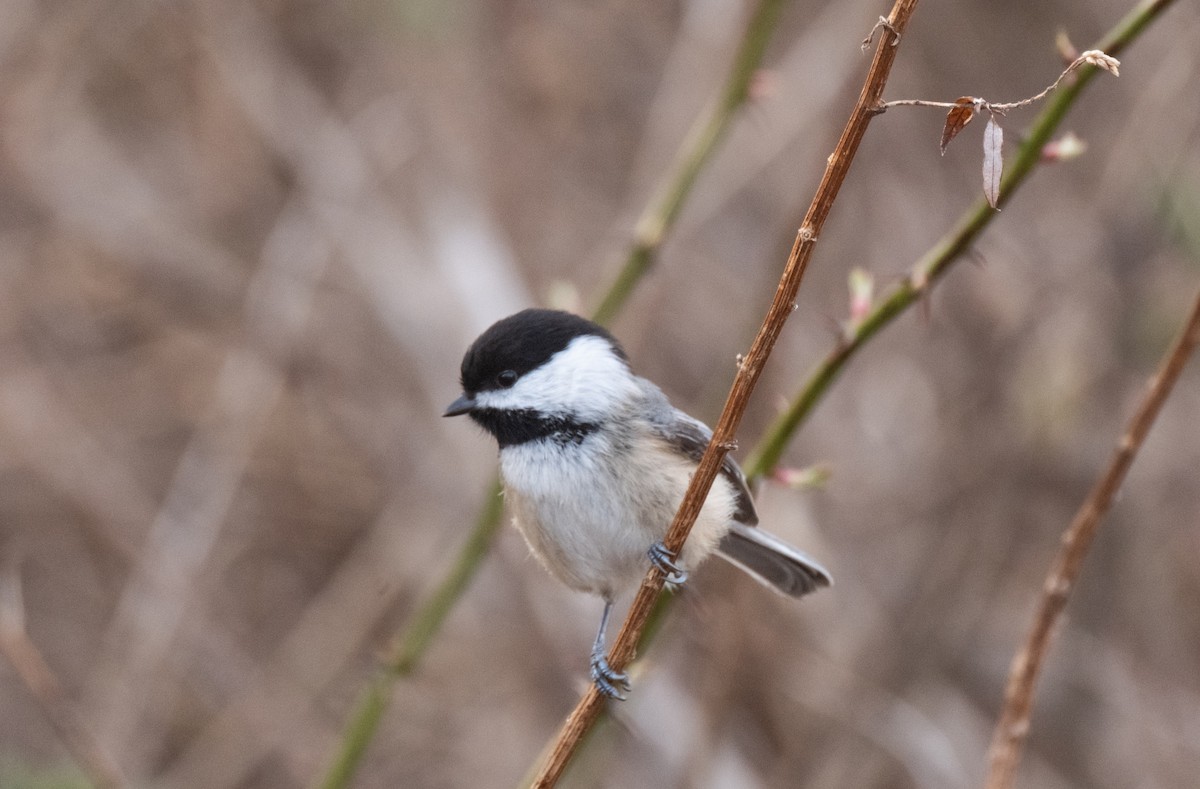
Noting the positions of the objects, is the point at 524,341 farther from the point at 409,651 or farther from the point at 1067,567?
the point at 1067,567

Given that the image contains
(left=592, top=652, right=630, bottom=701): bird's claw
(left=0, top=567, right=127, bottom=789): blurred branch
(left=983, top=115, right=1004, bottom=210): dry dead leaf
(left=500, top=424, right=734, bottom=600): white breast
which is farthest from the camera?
(left=500, top=424, right=734, bottom=600): white breast

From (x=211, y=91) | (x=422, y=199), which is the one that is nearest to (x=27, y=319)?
(x=211, y=91)

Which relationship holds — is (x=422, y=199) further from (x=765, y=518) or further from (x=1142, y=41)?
(x=1142, y=41)

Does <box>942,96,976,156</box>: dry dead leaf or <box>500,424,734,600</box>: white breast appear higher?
<box>942,96,976,156</box>: dry dead leaf

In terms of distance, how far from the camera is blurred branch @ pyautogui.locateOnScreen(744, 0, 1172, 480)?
62.1 inches

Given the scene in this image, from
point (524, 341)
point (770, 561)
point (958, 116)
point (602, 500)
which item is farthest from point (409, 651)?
point (958, 116)

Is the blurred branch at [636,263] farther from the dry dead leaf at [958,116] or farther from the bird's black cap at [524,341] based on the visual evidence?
the dry dead leaf at [958,116]

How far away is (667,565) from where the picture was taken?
5.85 feet

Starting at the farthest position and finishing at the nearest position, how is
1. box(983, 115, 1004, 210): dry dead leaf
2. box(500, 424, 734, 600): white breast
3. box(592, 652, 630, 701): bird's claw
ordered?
1. box(500, 424, 734, 600): white breast
2. box(592, 652, 630, 701): bird's claw
3. box(983, 115, 1004, 210): dry dead leaf

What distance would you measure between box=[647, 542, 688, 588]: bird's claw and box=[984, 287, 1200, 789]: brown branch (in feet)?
1.71

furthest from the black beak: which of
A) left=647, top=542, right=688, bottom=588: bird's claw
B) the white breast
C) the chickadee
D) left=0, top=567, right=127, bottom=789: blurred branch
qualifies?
left=0, top=567, right=127, bottom=789: blurred branch

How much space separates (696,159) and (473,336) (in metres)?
1.41

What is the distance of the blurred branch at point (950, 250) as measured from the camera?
5.18 ft

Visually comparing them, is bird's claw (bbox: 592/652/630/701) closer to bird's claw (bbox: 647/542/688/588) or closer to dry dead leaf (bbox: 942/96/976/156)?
bird's claw (bbox: 647/542/688/588)
